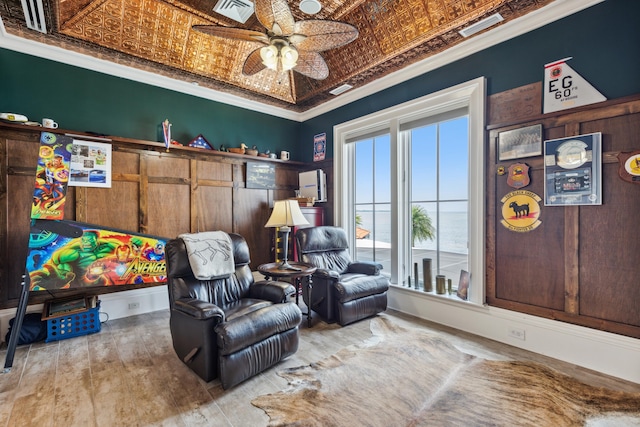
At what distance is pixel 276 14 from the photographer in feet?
6.73

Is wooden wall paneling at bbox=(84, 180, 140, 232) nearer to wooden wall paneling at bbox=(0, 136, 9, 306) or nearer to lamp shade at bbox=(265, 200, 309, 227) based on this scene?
wooden wall paneling at bbox=(0, 136, 9, 306)

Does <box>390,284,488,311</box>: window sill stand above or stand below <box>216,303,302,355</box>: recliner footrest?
below

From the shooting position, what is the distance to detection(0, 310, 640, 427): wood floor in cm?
185

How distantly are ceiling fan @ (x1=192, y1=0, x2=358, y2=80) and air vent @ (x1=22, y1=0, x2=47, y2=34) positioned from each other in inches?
66.7

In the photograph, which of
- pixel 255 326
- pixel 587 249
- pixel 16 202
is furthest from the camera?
pixel 16 202

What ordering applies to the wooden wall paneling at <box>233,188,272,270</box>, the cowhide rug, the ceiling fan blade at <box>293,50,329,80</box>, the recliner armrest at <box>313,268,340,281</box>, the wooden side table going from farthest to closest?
the wooden wall paneling at <box>233,188,272,270</box>
the recliner armrest at <box>313,268,340,281</box>
the wooden side table
the ceiling fan blade at <box>293,50,329,80</box>
the cowhide rug

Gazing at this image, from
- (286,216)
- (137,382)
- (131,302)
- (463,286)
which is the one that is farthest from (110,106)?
(463,286)

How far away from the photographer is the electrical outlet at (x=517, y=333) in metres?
2.76

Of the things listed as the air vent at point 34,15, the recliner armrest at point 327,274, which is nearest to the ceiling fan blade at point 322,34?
the recliner armrest at point 327,274

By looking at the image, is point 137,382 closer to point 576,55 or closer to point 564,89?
point 564,89

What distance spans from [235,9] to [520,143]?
308 centimetres

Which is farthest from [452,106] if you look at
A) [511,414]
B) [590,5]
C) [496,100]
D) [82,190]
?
[82,190]

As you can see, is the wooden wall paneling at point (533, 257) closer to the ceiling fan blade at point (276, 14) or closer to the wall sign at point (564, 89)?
the wall sign at point (564, 89)

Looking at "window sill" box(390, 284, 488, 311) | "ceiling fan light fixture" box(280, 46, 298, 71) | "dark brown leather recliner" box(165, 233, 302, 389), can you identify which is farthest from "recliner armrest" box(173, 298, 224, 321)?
"window sill" box(390, 284, 488, 311)
